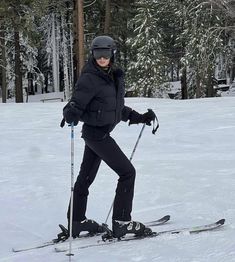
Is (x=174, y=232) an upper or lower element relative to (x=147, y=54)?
lower

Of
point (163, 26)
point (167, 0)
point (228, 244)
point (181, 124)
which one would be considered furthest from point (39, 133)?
point (163, 26)

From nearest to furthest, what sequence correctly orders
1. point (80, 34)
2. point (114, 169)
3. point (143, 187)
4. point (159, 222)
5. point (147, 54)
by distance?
1. point (114, 169)
2. point (159, 222)
3. point (143, 187)
4. point (80, 34)
5. point (147, 54)

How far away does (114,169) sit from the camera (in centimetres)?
490

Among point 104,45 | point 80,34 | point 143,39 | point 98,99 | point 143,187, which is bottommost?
point 143,187

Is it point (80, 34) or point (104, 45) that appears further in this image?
point (80, 34)

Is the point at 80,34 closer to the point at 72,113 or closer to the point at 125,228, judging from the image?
the point at 125,228

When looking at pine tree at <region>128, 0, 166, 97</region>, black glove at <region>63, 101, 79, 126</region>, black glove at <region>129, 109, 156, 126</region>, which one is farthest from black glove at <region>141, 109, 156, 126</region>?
pine tree at <region>128, 0, 166, 97</region>

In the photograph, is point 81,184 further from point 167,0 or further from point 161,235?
point 167,0

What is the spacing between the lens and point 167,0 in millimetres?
35469

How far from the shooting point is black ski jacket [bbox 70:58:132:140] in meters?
4.61

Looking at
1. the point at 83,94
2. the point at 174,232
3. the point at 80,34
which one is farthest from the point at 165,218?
the point at 80,34

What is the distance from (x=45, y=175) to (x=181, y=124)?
6.32 m

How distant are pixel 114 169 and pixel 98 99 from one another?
0.69 meters

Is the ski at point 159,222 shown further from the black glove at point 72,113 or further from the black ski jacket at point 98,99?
the black glove at point 72,113
